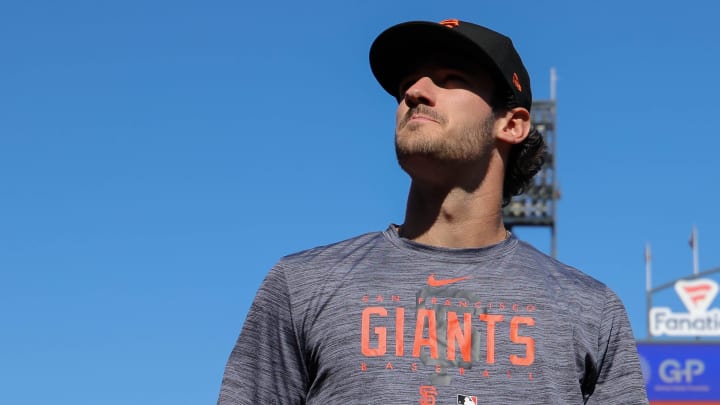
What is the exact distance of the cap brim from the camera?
422cm

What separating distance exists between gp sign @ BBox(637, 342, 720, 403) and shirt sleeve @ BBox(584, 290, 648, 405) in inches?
1588

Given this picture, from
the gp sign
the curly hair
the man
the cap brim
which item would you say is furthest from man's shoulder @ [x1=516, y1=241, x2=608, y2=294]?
the gp sign

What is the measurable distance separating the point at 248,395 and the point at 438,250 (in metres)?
0.75

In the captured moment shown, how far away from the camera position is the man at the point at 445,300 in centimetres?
386

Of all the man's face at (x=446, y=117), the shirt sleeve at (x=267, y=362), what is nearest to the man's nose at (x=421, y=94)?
the man's face at (x=446, y=117)

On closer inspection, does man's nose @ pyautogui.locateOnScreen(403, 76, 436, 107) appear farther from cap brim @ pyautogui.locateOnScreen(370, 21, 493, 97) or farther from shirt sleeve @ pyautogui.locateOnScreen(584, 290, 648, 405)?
shirt sleeve @ pyautogui.locateOnScreen(584, 290, 648, 405)

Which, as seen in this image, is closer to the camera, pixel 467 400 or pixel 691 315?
pixel 467 400

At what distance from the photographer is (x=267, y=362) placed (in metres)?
4.02

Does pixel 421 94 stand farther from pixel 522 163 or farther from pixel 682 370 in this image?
pixel 682 370

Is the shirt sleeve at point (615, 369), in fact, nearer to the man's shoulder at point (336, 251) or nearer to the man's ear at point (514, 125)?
the man's ear at point (514, 125)

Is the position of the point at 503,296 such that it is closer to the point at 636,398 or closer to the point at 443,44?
the point at 636,398

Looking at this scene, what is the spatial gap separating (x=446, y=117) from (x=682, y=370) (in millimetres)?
41474

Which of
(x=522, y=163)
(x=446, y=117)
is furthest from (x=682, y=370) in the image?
(x=446, y=117)

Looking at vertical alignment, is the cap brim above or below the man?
above
